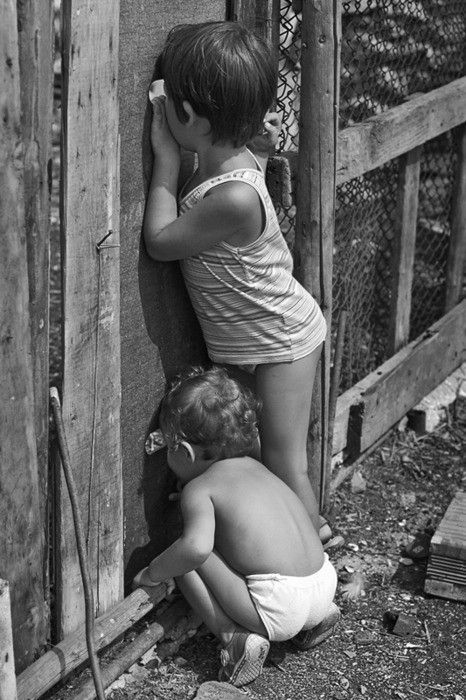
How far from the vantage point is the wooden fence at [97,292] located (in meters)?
2.43

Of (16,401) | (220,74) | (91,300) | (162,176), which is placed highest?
(220,74)

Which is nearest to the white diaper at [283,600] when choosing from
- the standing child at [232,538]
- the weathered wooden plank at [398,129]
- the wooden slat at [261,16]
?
the standing child at [232,538]

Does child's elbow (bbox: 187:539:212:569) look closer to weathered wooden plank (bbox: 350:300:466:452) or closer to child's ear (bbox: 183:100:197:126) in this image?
child's ear (bbox: 183:100:197:126)

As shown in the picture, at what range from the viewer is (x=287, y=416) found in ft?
10.7

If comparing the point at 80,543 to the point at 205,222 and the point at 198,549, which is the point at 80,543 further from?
the point at 205,222

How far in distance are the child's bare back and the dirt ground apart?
0.34m

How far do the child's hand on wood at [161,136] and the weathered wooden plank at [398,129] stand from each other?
89 centimetres

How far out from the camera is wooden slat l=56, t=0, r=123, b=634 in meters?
2.51

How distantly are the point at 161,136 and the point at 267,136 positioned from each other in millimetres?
406

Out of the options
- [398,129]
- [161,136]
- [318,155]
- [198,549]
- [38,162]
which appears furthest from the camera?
[398,129]

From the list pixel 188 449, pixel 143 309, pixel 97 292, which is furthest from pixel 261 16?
pixel 188 449

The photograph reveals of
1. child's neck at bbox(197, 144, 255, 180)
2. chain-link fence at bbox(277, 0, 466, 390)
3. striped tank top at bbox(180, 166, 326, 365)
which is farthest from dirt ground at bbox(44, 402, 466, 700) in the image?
child's neck at bbox(197, 144, 255, 180)

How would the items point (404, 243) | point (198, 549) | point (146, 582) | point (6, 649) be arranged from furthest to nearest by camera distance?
point (404, 243), point (146, 582), point (198, 549), point (6, 649)

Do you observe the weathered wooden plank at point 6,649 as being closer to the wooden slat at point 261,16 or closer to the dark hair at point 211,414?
the dark hair at point 211,414
